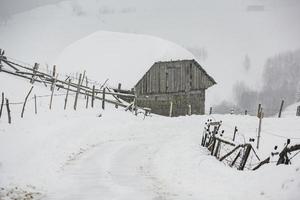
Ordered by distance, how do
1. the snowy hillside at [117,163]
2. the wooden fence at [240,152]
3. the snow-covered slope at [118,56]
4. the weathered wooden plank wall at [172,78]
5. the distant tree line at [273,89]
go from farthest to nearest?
the distant tree line at [273,89] < the snow-covered slope at [118,56] < the weathered wooden plank wall at [172,78] < the wooden fence at [240,152] < the snowy hillside at [117,163]

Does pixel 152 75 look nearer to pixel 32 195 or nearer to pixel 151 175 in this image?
pixel 151 175

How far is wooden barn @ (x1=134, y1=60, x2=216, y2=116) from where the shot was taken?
41.1 metres

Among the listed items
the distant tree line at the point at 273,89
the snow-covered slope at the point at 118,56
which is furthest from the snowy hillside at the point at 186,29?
the snow-covered slope at the point at 118,56

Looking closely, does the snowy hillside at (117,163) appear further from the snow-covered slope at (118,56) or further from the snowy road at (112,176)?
the snow-covered slope at (118,56)

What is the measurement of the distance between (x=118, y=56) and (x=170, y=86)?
765cm

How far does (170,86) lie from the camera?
41781 millimetres

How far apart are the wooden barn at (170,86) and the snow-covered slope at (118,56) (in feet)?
2.53

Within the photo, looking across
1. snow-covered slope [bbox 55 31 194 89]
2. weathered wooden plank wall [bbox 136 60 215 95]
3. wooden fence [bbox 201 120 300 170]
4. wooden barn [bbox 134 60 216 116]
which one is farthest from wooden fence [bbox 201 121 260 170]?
snow-covered slope [bbox 55 31 194 89]

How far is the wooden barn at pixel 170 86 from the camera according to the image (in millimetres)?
41125

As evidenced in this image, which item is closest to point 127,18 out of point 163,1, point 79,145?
point 163,1

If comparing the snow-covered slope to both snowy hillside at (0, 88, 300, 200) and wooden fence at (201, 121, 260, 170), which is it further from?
wooden fence at (201, 121, 260, 170)

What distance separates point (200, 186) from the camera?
1374 cm

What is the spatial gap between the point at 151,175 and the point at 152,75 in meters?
26.4

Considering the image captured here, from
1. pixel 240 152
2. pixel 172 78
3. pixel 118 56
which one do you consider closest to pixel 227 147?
pixel 240 152
